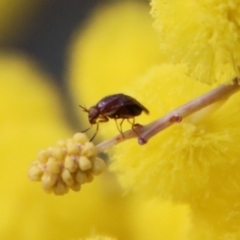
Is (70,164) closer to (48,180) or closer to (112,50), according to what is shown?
(48,180)

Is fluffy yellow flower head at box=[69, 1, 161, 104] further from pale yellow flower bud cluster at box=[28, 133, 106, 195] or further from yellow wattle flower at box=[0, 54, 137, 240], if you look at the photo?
pale yellow flower bud cluster at box=[28, 133, 106, 195]

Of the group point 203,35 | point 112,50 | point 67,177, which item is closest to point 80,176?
point 67,177

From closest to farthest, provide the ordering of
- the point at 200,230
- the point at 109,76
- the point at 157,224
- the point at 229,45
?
the point at 229,45 < the point at 200,230 < the point at 157,224 < the point at 109,76

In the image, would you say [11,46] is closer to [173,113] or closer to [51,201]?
[51,201]

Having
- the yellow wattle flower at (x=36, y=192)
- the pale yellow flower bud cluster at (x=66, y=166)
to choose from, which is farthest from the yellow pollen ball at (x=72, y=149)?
the yellow wattle flower at (x=36, y=192)

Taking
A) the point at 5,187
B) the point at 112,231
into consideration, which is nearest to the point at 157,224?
the point at 112,231

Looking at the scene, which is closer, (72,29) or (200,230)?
(200,230)

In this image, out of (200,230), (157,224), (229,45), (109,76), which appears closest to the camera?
(229,45)
